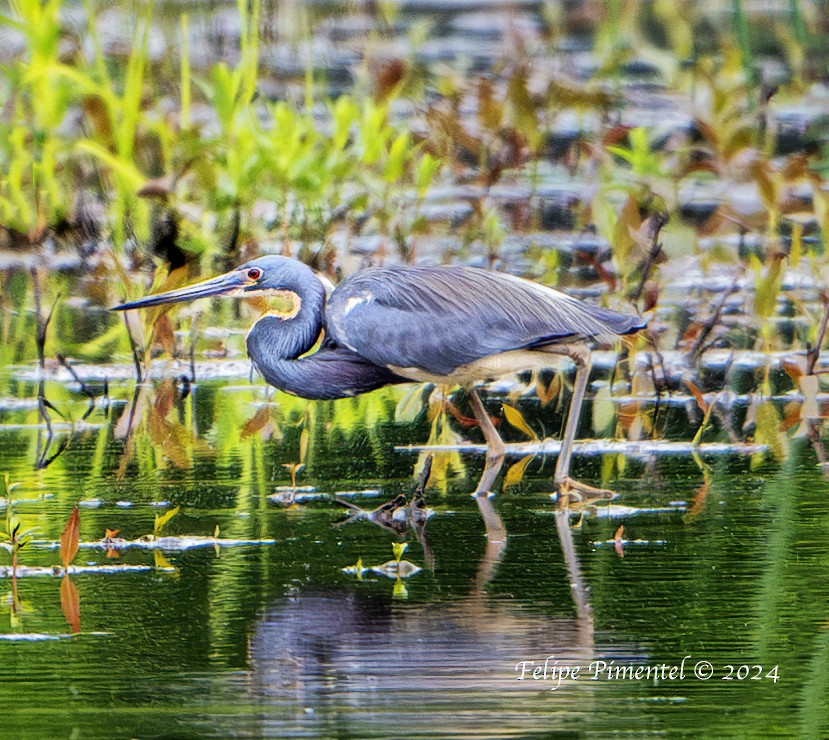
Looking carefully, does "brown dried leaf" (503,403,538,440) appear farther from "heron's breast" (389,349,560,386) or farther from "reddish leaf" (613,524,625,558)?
"reddish leaf" (613,524,625,558)

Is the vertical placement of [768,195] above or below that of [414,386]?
above

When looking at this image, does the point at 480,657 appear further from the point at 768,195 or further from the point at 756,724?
the point at 768,195

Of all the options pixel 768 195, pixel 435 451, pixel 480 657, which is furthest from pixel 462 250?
pixel 480 657

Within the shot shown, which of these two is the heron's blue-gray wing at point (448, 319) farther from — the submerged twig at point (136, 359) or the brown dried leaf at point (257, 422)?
the submerged twig at point (136, 359)

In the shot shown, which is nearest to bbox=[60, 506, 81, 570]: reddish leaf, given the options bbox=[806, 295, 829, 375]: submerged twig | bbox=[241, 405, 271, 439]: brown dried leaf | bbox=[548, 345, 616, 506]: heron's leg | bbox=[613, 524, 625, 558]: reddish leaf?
bbox=[613, 524, 625, 558]: reddish leaf

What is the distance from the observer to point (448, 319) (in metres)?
5.14

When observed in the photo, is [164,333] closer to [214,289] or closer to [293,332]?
[214,289]

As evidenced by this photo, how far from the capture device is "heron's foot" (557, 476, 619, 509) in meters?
4.80

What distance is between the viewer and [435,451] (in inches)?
217

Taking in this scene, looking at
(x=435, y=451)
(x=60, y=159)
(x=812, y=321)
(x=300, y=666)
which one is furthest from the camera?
(x=60, y=159)

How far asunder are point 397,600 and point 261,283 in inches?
66.7

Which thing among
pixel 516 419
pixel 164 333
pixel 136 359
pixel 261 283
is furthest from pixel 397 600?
pixel 164 333

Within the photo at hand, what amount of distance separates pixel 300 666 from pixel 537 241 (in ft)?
18.1

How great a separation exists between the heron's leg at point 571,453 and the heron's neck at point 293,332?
0.76m
